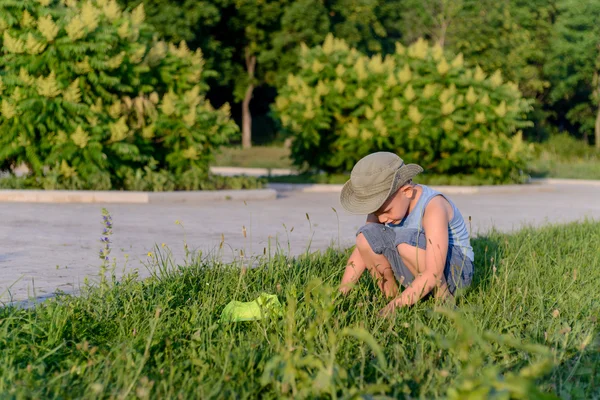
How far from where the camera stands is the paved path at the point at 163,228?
662 centimetres

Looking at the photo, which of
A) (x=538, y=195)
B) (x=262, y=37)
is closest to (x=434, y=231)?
(x=538, y=195)

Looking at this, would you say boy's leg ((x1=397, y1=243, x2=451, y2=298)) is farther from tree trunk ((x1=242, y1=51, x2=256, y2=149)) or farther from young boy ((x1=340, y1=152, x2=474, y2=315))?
tree trunk ((x1=242, y1=51, x2=256, y2=149))

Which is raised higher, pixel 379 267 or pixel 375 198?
pixel 375 198

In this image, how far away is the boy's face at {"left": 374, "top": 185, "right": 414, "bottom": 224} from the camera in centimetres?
495

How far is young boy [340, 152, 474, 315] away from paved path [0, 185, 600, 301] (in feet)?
2.53

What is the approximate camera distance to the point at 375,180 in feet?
15.7

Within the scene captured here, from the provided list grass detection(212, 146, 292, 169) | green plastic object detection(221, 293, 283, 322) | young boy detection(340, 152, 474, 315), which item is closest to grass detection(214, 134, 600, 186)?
grass detection(212, 146, 292, 169)

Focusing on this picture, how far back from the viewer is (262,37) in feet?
138

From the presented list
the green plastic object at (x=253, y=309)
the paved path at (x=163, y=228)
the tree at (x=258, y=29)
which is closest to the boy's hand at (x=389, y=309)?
the green plastic object at (x=253, y=309)

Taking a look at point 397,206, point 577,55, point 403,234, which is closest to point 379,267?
point 403,234

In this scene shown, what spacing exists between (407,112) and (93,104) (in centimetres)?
706

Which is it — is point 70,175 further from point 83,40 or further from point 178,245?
point 178,245

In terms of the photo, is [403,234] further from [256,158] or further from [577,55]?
[577,55]

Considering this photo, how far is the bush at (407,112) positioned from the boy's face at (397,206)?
1291cm
